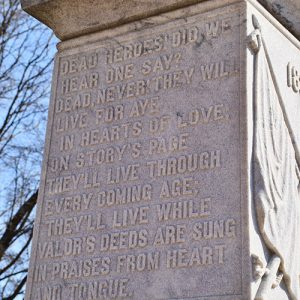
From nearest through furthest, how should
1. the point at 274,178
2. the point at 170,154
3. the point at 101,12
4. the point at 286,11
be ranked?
the point at 274,178 → the point at 170,154 → the point at 286,11 → the point at 101,12

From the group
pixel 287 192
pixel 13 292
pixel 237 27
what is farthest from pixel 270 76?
pixel 13 292

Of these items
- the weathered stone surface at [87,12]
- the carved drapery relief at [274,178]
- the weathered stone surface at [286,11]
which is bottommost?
the carved drapery relief at [274,178]

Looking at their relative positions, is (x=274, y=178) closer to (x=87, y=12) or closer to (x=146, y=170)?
(x=146, y=170)

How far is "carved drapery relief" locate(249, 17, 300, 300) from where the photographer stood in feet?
14.3

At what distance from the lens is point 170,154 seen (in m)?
4.70

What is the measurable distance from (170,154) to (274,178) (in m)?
0.57

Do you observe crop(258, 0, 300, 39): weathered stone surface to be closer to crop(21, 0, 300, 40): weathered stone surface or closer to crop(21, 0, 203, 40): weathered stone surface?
crop(21, 0, 300, 40): weathered stone surface

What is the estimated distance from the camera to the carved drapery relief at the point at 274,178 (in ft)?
14.3

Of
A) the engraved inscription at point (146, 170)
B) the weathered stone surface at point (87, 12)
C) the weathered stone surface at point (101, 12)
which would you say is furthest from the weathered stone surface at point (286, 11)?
the weathered stone surface at point (87, 12)

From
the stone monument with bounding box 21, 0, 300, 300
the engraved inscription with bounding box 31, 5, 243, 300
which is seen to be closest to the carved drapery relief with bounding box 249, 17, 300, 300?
the stone monument with bounding box 21, 0, 300, 300

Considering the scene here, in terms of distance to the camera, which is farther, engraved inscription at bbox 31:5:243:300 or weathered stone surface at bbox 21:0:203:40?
weathered stone surface at bbox 21:0:203:40

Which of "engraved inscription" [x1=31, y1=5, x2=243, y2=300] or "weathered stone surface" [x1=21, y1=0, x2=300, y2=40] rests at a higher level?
"weathered stone surface" [x1=21, y1=0, x2=300, y2=40]

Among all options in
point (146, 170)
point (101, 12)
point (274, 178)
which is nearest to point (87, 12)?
point (101, 12)

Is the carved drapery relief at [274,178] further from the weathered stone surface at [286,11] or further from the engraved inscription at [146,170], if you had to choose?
the weathered stone surface at [286,11]
